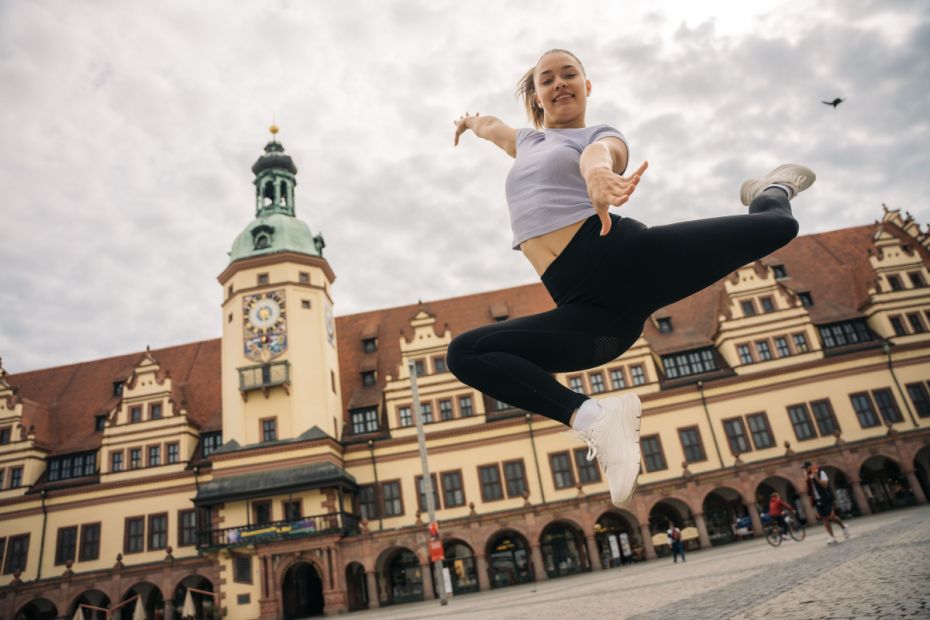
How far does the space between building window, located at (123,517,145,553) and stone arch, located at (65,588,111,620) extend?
87.5 inches

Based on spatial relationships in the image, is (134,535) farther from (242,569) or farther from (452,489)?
(452,489)

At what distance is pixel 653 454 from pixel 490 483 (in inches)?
319

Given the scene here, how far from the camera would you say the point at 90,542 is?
101 feet

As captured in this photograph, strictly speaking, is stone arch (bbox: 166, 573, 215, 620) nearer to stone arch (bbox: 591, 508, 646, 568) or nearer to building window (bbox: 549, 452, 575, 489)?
building window (bbox: 549, 452, 575, 489)

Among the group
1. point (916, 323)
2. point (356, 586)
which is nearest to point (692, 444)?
point (916, 323)

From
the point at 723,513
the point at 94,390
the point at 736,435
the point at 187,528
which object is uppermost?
the point at 94,390

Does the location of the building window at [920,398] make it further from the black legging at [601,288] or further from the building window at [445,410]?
the black legging at [601,288]

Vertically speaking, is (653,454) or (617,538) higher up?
(653,454)

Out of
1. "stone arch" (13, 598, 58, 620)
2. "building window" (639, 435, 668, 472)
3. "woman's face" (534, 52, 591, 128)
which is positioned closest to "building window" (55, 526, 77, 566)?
"stone arch" (13, 598, 58, 620)

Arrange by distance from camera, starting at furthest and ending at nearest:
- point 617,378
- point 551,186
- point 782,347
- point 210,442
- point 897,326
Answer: point 210,442
point 897,326
point 617,378
point 782,347
point 551,186

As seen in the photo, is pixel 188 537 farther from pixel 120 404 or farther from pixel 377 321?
pixel 377 321

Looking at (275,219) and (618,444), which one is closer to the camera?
(618,444)

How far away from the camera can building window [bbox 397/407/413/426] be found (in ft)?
104

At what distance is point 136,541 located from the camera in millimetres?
30734
